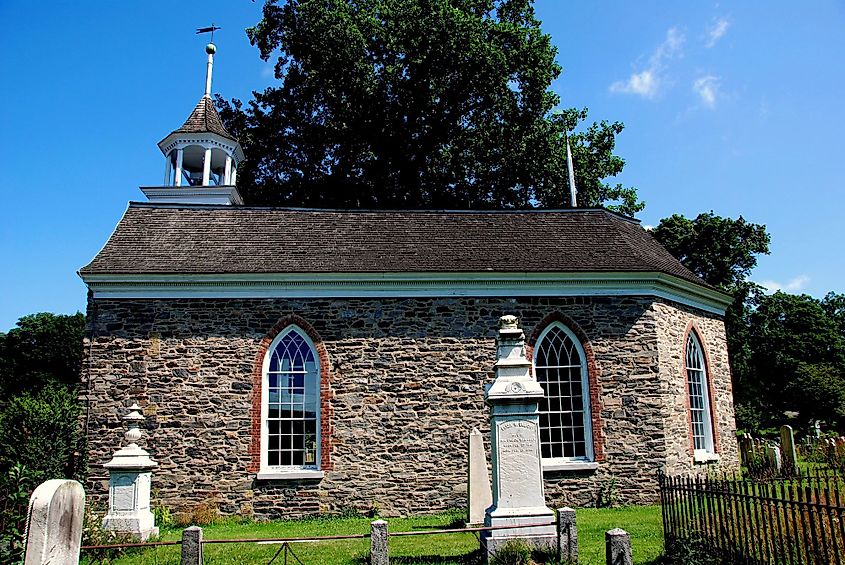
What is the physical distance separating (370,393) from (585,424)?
5.35 meters

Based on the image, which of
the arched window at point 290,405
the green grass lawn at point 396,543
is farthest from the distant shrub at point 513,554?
the arched window at point 290,405

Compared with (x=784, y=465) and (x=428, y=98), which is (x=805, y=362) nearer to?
(x=784, y=465)

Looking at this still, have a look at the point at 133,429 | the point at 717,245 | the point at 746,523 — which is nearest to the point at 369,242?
the point at 133,429

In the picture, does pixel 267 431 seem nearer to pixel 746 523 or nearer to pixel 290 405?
pixel 290 405

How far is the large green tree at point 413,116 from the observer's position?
31578 millimetres

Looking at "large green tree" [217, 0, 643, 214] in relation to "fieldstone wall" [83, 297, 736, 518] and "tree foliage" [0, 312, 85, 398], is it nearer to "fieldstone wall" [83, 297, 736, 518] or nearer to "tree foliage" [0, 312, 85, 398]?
"fieldstone wall" [83, 297, 736, 518]

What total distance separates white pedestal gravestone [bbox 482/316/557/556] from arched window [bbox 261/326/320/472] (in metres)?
6.93

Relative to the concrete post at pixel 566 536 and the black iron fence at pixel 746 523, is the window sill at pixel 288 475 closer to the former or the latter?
the concrete post at pixel 566 536

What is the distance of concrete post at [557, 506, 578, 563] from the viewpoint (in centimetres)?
913

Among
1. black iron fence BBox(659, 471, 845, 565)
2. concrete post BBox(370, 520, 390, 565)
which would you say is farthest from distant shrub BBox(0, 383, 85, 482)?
black iron fence BBox(659, 471, 845, 565)

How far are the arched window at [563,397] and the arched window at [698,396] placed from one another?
10.8ft

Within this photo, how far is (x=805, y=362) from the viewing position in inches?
1763

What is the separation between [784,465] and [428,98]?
71.5 feet

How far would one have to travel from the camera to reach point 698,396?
723 inches
